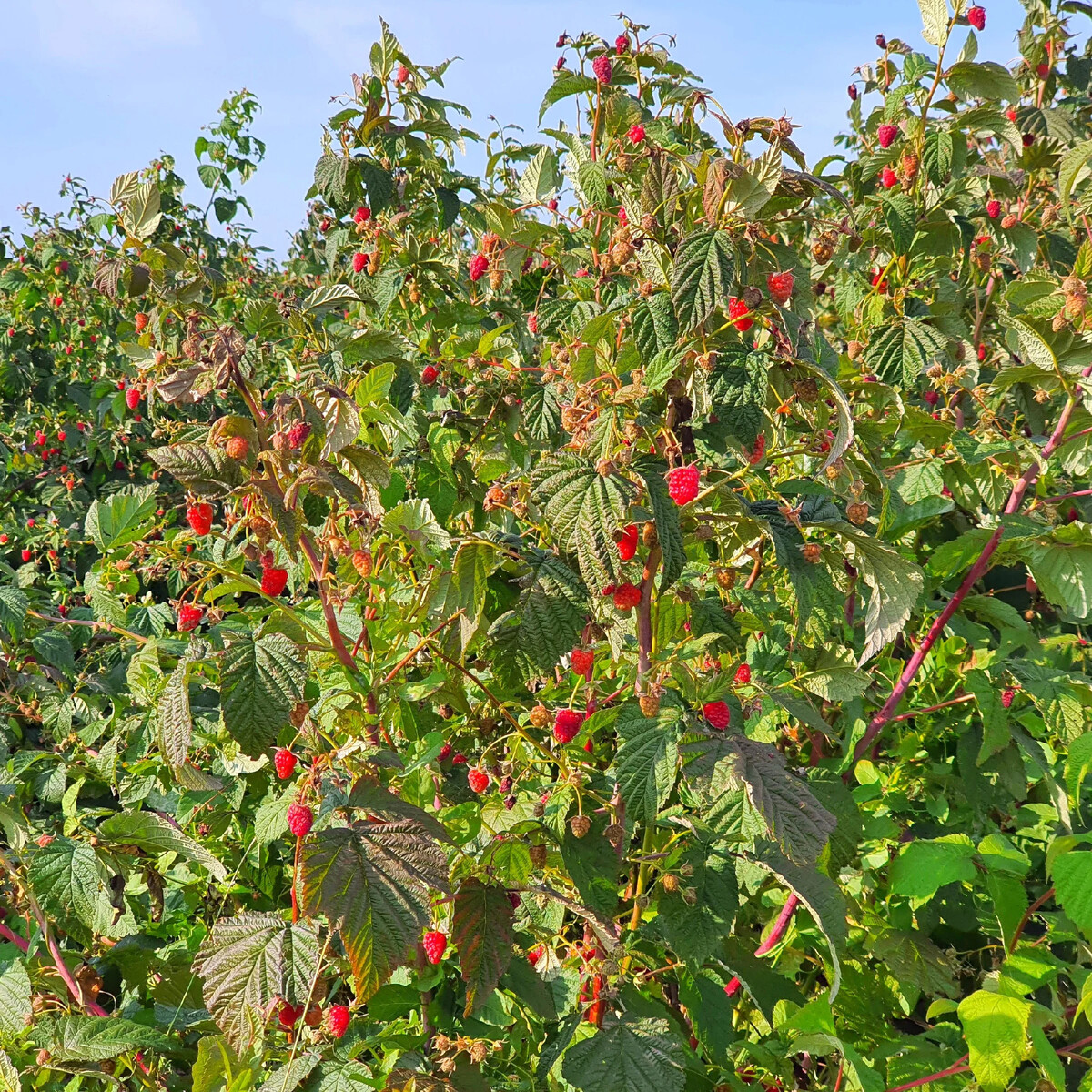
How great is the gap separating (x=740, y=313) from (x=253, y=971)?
1242mm

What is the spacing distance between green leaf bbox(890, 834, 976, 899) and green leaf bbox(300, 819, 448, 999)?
99cm

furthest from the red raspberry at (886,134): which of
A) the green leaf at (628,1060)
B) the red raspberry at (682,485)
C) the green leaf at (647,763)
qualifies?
the green leaf at (628,1060)

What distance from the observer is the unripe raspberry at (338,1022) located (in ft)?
4.98

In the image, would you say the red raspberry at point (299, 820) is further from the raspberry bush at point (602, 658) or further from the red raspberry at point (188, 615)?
the red raspberry at point (188, 615)

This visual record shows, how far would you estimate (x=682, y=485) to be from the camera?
4.62 feet


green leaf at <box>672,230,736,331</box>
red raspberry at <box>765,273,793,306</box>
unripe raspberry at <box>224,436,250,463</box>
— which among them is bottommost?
unripe raspberry at <box>224,436,250,463</box>

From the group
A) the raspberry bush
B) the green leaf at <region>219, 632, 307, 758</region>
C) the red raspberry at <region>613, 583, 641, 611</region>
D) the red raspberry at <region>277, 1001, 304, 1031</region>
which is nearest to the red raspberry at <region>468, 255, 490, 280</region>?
the raspberry bush

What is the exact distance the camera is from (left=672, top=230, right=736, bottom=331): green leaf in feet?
4.30

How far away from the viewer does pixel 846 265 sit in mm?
3010

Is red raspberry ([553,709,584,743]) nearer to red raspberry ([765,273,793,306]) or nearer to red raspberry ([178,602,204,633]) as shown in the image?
red raspberry ([178,602,204,633])

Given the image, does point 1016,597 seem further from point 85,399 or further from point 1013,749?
point 85,399

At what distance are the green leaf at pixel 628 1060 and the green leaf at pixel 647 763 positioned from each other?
0.35 metres

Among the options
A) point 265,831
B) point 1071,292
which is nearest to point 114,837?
point 265,831

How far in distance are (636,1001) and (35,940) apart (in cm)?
115
